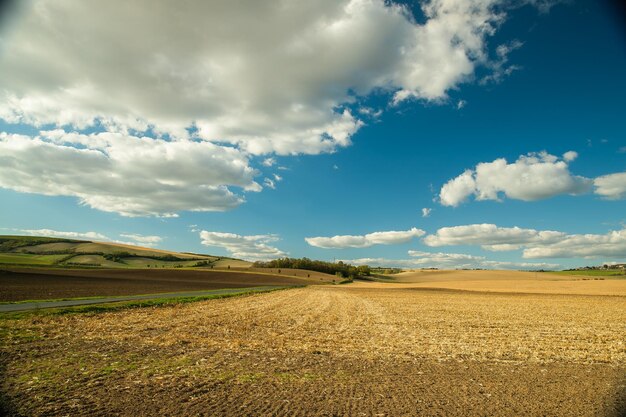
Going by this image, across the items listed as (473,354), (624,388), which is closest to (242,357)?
(473,354)

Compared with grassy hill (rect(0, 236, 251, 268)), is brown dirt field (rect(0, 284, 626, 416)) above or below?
below

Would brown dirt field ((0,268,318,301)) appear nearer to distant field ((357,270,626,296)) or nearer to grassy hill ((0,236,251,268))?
grassy hill ((0,236,251,268))

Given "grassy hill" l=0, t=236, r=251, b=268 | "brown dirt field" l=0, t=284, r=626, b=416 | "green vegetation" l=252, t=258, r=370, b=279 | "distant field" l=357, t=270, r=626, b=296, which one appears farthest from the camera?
"green vegetation" l=252, t=258, r=370, b=279

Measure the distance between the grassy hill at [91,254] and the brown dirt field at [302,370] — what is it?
134743 millimetres

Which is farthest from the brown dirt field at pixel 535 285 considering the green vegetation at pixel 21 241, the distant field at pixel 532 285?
the green vegetation at pixel 21 241

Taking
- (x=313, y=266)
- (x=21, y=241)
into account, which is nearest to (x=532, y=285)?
(x=313, y=266)

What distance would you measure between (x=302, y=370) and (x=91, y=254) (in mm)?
162596

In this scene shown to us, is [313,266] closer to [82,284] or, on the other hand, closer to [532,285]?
[532,285]

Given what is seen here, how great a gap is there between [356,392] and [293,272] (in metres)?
138

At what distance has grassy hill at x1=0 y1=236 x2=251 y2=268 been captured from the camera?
137212 millimetres

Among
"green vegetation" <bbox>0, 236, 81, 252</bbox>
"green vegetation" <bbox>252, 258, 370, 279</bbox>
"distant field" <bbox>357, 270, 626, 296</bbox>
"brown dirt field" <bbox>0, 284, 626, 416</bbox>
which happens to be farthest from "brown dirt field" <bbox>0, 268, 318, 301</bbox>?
"green vegetation" <bbox>0, 236, 81, 252</bbox>

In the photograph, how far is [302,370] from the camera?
1167cm

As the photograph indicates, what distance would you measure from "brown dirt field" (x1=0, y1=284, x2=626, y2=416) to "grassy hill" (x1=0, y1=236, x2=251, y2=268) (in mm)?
134743

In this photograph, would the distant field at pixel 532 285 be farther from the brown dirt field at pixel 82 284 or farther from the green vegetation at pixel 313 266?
the brown dirt field at pixel 82 284
